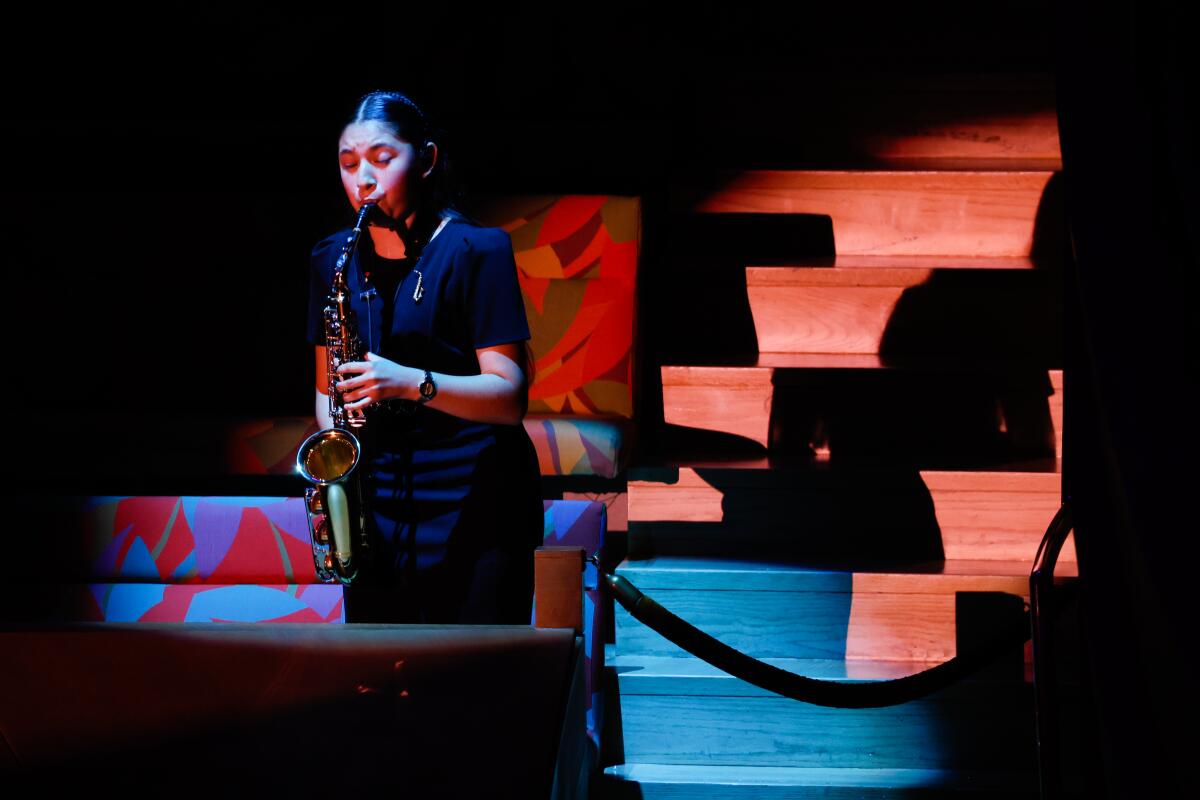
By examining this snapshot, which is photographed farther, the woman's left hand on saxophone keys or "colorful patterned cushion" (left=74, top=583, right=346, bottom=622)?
"colorful patterned cushion" (left=74, top=583, right=346, bottom=622)

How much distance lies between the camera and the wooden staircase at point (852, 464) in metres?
2.49

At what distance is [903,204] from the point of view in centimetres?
350

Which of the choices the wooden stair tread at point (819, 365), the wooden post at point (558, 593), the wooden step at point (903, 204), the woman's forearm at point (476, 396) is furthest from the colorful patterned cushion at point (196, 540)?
the wooden step at point (903, 204)

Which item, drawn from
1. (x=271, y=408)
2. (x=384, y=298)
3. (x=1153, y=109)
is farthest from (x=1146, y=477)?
(x=271, y=408)

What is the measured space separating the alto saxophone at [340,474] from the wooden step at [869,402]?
140 cm

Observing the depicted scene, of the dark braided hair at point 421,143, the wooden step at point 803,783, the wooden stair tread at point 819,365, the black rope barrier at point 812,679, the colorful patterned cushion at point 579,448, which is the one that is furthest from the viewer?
the wooden stair tread at point 819,365

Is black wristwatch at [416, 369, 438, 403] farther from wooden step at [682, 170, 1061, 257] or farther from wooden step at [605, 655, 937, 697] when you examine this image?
wooden step at [682, 170, 1061, 257]

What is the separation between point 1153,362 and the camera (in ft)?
4.76

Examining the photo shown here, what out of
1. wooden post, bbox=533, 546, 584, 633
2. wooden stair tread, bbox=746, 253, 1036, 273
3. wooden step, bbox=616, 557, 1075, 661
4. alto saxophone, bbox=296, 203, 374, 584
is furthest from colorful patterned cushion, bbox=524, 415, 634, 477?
wooden post, bbox=533, 546, 584, 633

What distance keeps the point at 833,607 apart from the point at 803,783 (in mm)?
415

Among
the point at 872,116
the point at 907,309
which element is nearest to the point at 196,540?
the point at 907,309

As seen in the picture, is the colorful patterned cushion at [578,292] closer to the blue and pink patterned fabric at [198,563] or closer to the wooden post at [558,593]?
the blue and pink patterned fabric at [198,563]

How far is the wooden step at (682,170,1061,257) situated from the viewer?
11.2ft

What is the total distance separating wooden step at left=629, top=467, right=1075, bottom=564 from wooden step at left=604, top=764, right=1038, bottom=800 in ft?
1.88
